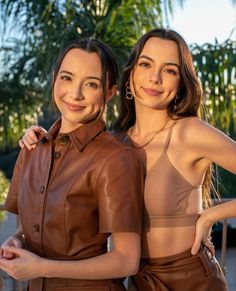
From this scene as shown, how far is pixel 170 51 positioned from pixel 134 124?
12.5 inches

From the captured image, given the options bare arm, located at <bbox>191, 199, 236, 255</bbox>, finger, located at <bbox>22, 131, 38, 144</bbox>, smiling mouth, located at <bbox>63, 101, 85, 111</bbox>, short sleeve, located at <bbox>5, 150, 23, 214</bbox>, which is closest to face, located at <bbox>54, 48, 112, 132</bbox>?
smiling mouth, located at <bbox>63, 101, 85, 111</bbox>

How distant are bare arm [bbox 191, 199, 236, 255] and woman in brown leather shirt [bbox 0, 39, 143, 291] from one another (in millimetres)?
290

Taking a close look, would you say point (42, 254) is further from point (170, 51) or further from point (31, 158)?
point (170, 51)

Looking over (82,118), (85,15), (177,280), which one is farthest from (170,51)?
(85,15)

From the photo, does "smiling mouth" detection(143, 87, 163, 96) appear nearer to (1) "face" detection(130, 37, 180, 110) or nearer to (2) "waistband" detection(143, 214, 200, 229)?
(1) "face" detection(130, 37, 180, 110)

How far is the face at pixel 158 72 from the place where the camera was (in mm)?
1471

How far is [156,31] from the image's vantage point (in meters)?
1.51

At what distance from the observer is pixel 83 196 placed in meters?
1.22

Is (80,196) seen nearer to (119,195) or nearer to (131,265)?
(119,195)

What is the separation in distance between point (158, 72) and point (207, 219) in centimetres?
48

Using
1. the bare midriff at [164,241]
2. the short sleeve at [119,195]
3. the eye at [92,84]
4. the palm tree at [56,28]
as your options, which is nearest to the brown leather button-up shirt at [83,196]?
the short sleeve at [119,195]

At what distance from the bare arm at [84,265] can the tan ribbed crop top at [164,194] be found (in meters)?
0.26

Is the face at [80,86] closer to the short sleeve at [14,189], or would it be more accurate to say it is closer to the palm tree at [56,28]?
the short sleeve at [14,189]

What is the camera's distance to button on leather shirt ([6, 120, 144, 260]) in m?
1.20
